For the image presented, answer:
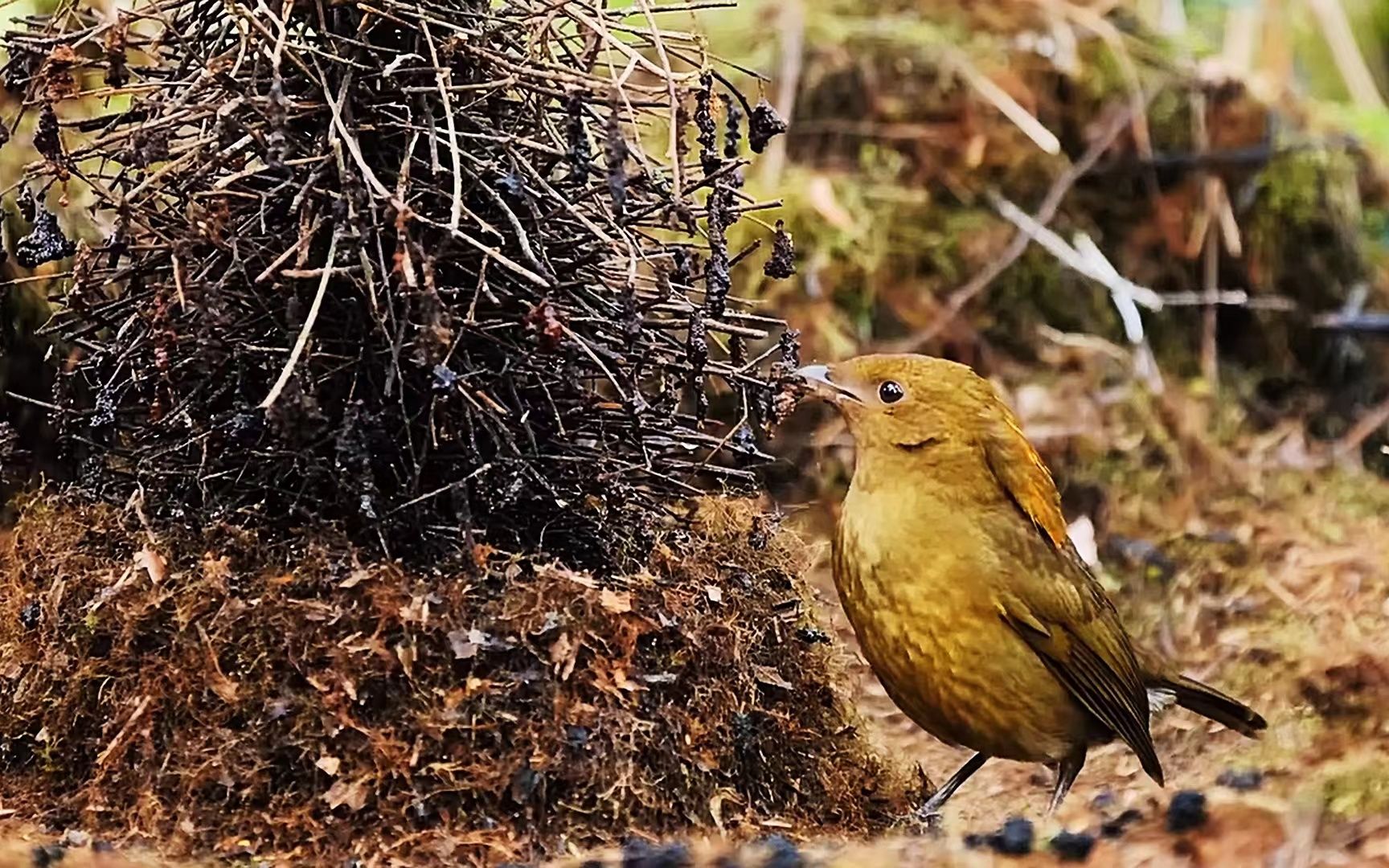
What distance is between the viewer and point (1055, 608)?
278cm

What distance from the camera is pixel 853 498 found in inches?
111

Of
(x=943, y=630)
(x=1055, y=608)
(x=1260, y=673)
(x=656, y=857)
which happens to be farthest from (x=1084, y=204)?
(x=656, y=857)

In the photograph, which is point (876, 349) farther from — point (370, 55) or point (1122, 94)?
point (370, 55)

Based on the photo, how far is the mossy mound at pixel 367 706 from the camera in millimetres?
2115

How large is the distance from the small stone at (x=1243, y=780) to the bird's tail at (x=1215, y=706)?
1.78ft

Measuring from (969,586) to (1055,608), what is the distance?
0.18m

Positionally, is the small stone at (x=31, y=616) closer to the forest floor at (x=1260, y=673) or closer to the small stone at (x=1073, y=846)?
the forest floor at (x=1260, y=673)

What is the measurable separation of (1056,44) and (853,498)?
2.89 meters

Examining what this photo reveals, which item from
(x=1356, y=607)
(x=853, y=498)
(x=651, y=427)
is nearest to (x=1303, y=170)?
(x=1356, y=607)

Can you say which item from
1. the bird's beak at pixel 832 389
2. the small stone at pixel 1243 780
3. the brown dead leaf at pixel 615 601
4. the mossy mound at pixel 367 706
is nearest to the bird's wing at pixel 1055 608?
the bird's beak at pixel 832 389

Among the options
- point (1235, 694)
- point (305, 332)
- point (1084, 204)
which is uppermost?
point (305, 332)

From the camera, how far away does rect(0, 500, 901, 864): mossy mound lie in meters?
2.12

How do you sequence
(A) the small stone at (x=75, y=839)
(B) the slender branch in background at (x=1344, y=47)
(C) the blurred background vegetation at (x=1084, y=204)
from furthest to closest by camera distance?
1. (B) the slender branch in background at (x=1344, y=47)
2. (C) the blurred background vegetation at (x=1084, y=204)
3. (A) the small stone at (x=75, y=839)

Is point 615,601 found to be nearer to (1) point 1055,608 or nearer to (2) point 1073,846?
(2) point 1073,846
